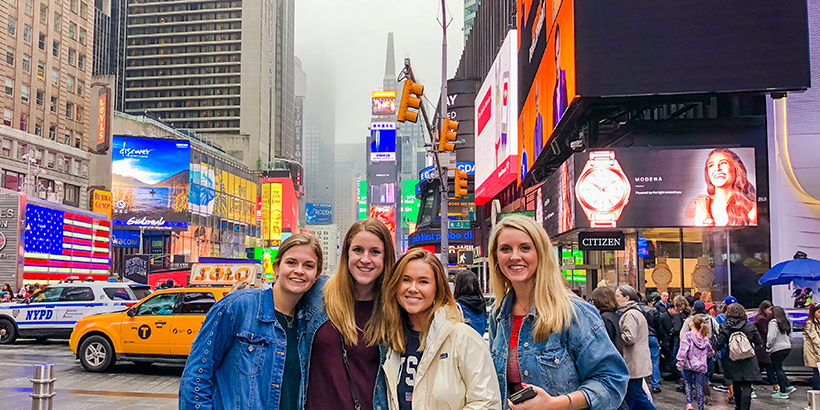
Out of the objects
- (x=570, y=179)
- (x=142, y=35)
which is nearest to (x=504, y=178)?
(x=570, y=179)

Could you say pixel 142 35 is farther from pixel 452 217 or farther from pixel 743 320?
pixel 743 320

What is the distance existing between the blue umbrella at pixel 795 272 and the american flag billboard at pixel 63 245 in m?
35.0

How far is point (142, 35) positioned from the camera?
441 ft

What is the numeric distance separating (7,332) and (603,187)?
1825cm

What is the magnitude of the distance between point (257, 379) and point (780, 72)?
68.8 feet

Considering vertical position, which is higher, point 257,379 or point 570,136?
point 570,136

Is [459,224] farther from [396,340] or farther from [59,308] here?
[396,340]

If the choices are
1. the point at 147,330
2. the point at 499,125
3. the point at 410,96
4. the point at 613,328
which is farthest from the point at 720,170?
the point at 499,125

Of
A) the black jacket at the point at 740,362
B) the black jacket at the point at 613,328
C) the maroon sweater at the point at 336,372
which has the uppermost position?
the maroon sweater at the point at 336,372

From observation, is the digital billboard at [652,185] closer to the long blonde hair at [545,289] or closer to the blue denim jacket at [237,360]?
the long blonde hair at [545,289]

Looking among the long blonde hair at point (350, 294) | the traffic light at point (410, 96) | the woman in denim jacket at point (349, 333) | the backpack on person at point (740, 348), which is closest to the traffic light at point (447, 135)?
the traffic light at point (410, 96)

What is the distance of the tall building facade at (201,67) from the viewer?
133 m

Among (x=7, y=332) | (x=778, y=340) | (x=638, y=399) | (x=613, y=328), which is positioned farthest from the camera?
(x=7, y=332)

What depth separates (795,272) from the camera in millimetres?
15070
